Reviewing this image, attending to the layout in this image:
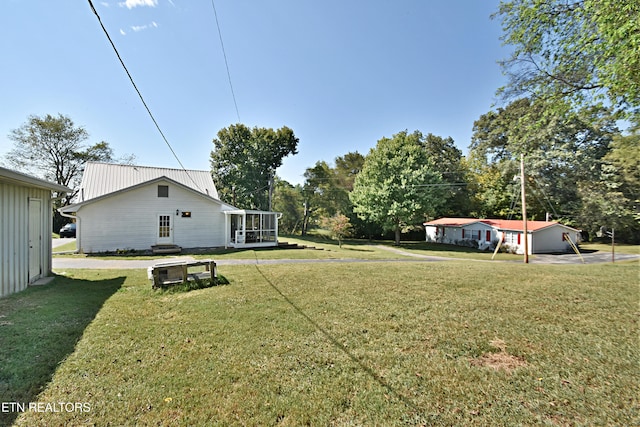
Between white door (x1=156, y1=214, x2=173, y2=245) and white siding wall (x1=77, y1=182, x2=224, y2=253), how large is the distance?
16 cm

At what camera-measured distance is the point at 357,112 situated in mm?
20141

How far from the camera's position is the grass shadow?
108 inches

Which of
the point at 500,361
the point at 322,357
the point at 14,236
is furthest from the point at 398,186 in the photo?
the point at 14,236

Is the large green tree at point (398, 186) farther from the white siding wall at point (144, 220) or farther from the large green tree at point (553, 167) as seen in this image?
the white siding wall at point (144, 220)

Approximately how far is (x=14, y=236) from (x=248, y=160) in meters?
25.5

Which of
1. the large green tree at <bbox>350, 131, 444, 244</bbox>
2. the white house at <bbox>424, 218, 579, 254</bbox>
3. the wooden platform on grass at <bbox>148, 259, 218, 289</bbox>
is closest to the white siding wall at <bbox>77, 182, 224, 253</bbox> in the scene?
the wooden platform on grass at <bbox>148, 259, 218, 289</bbox>

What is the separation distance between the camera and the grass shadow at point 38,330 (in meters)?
2.74

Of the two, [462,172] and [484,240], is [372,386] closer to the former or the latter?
[484,240]

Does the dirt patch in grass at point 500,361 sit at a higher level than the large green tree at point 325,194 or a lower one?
lower

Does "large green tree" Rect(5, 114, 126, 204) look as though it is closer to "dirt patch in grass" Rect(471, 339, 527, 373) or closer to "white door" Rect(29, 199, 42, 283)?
"white door" Rect(29, 199, 42, 283)

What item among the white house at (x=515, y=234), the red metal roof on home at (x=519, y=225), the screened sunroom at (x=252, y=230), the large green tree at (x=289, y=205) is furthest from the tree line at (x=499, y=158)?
the screened sunroom at (x=252, y=230)

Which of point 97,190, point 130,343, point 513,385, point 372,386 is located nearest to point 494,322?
point 513,385

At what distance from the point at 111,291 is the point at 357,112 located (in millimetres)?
18539

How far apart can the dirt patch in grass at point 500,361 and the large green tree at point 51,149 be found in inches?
1468
